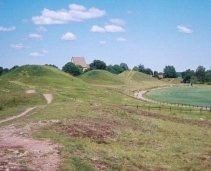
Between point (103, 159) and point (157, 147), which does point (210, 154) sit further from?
point (103, 159)

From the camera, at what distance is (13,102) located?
49.9 meters

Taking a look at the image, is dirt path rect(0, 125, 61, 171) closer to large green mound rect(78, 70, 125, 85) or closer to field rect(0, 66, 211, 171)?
field rect(0, 66, 211, 171)

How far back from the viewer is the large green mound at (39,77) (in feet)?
313

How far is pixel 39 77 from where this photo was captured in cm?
10319

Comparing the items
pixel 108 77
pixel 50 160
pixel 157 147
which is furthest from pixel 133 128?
pixel 108 77

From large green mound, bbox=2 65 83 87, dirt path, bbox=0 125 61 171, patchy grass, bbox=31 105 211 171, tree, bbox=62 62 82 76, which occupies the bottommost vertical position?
patchy grass, bbox=31 105 211 171

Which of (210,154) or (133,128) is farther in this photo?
(133,128)

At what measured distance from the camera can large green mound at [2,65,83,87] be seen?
3753 inches

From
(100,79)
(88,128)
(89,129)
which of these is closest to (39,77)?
(100,79)

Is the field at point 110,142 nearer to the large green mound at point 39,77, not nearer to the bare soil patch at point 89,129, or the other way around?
the bare soil patch at point 89,129

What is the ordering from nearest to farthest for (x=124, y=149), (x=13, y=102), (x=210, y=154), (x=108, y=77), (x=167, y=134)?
1. (x=124, y=149)
2. (x=210, y=154)
3. (x=167, y=134)
4. (x=13, y=102)
5. (x=108, y=77)

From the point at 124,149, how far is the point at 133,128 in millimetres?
10041

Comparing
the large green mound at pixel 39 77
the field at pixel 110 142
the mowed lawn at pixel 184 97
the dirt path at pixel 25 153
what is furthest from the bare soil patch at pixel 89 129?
the large green mound at pixel 39 77

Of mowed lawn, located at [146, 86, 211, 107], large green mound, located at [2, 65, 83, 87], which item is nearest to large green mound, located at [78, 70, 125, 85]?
mowed lawn, located at [146, 86, 211, 107]
